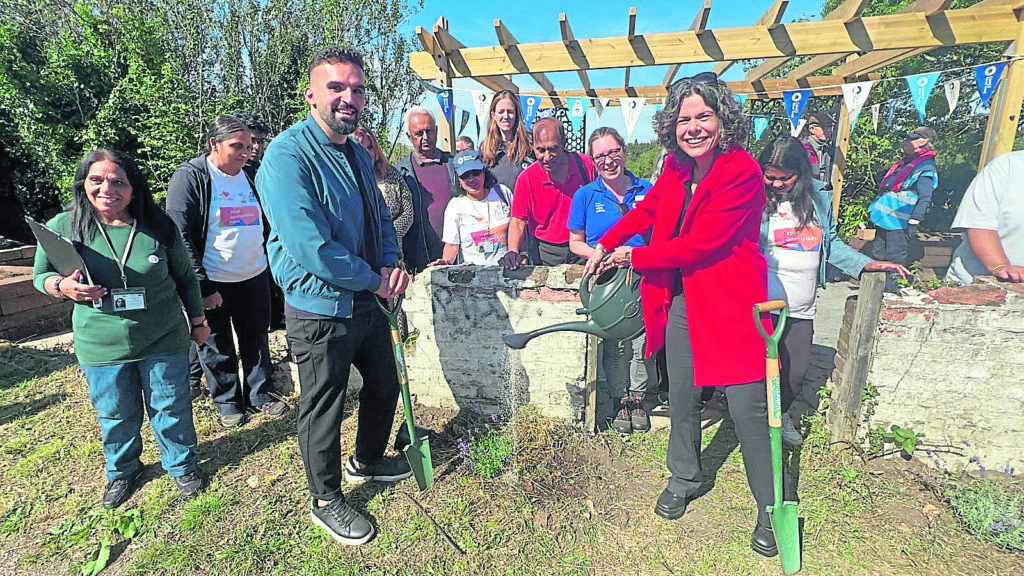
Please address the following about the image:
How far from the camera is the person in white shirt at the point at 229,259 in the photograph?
304cm

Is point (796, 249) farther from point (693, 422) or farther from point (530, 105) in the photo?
point (530, 105)

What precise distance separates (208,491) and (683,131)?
2.96m

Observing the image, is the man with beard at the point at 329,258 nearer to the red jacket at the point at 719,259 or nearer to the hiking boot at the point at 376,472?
the hiking boot at the point at 376,472

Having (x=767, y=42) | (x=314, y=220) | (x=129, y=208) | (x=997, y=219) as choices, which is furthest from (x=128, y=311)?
(x=767, y=42)

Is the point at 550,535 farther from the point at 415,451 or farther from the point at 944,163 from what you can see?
the point at 944,163

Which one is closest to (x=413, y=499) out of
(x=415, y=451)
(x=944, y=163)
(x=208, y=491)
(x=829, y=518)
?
(x=415, y=451)

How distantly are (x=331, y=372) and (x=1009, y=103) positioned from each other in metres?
5.63

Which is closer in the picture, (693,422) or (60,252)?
(60,252)

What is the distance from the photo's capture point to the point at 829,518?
94.9 inches

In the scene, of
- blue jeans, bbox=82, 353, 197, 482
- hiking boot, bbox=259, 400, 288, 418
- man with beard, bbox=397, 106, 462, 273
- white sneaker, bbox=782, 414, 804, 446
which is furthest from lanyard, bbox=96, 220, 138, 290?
white sneaker, bbox=782, 414, 804, 446

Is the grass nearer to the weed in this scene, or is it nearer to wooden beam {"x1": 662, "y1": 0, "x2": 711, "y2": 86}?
the weed

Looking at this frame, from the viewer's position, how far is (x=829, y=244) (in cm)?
271

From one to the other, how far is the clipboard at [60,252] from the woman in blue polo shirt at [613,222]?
241 centimetres

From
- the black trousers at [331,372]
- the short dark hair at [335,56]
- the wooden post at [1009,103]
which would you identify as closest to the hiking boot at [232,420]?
the black trousers at [331,372]
